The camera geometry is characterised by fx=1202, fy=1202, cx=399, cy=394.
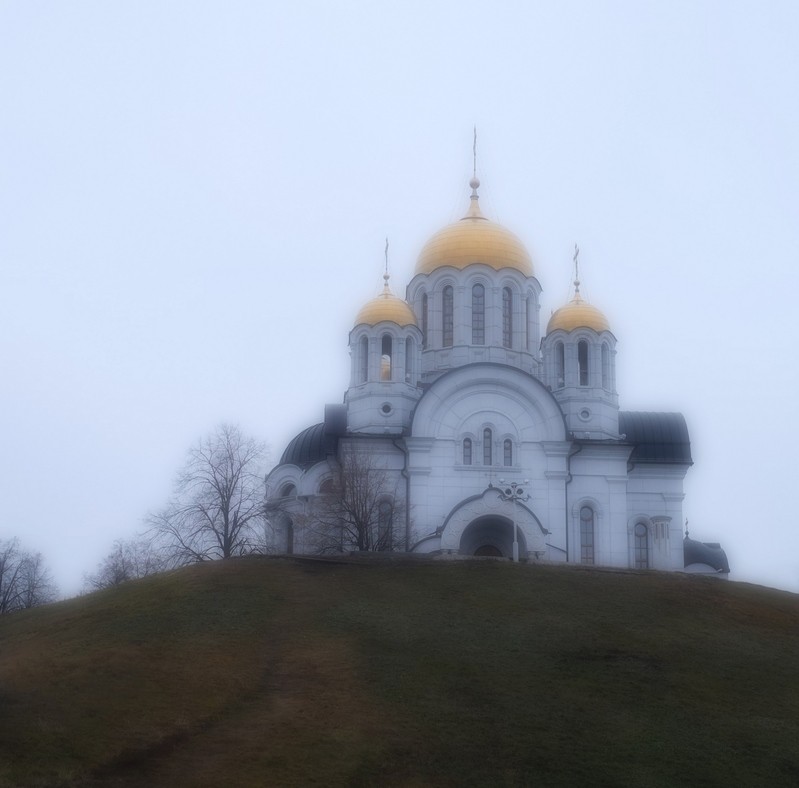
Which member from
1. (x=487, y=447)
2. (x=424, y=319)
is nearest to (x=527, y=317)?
(x=424, y=319)

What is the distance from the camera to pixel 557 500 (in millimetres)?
35375

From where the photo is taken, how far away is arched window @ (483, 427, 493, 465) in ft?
117

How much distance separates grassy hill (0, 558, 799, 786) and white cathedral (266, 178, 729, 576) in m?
5.32

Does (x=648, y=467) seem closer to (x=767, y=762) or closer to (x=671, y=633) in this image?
(x=671, y=633)

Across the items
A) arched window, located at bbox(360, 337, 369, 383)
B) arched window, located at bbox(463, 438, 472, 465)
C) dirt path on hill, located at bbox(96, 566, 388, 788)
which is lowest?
dirt path on hill, located at bbox(96, 566, 388, 788)

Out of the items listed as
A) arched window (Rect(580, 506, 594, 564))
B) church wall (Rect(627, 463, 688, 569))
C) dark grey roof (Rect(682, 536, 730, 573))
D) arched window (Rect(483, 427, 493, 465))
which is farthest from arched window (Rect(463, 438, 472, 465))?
dark grey roof (Rect(682, 536, 730, 573))

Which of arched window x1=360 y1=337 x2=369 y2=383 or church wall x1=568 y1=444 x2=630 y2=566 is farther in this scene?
arched window x1=360 y1=337 x2=369 y2=383

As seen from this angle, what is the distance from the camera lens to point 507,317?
129 feet

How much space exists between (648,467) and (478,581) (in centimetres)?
1127

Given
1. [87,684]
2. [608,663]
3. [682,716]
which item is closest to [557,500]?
[608,663]

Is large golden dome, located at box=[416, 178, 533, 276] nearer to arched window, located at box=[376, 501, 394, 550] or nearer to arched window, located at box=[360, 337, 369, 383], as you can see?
arched window, located at box=[360, 337, 369, 383]

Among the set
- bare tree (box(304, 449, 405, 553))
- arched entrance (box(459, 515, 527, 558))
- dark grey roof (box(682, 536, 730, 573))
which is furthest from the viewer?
dark grey roof (box(682, 536, 730, 573))

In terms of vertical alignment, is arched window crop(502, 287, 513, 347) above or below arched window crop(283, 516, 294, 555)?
above

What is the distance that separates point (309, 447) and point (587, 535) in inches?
401
